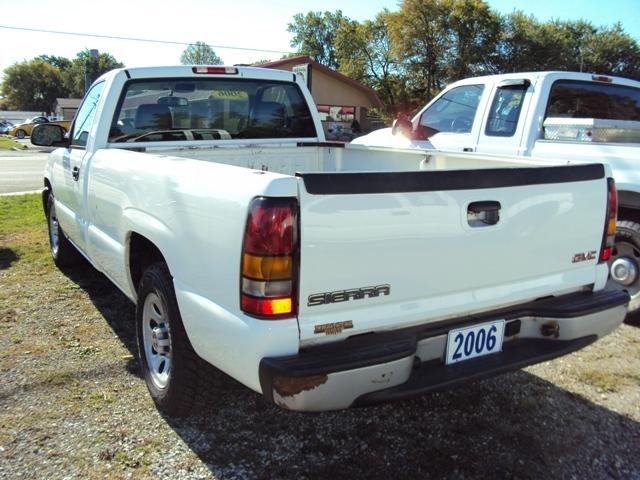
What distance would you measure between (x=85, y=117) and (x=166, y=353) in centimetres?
256

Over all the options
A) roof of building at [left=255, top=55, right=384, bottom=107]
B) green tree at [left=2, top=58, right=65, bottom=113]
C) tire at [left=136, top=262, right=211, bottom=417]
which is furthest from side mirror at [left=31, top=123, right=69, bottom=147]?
green tree at [left=2, top=58, right=65, bottom=113]

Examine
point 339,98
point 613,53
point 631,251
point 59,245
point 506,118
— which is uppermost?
point 613,53

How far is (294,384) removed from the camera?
79.9 inches

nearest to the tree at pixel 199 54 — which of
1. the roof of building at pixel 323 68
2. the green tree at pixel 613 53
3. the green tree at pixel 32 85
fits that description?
the green tree at pixel 32 85

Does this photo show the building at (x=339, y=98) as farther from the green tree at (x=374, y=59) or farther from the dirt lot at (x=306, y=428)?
the dirt lot at (x=306, y=428)

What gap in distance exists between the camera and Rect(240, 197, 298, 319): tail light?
2.04 metres

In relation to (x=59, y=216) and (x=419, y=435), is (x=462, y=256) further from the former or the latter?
(x=59, y=216)

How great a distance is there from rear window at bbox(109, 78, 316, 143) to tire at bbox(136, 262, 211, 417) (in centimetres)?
152

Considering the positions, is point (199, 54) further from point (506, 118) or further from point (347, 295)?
point (347, 295)

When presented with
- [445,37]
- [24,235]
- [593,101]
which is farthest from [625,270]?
[445,37]

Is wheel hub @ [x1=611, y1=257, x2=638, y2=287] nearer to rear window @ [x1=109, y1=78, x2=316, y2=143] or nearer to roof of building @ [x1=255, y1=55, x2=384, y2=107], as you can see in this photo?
rear window @ [x1=109, y1=78, x2=316, y2=143]

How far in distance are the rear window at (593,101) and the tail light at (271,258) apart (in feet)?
13.7

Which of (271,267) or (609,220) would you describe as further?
(609,220)

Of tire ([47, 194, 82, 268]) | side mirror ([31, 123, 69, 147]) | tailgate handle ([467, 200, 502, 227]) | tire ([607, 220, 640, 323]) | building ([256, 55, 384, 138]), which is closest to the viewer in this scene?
tailgate handle ([467, 200, 502, 227])
